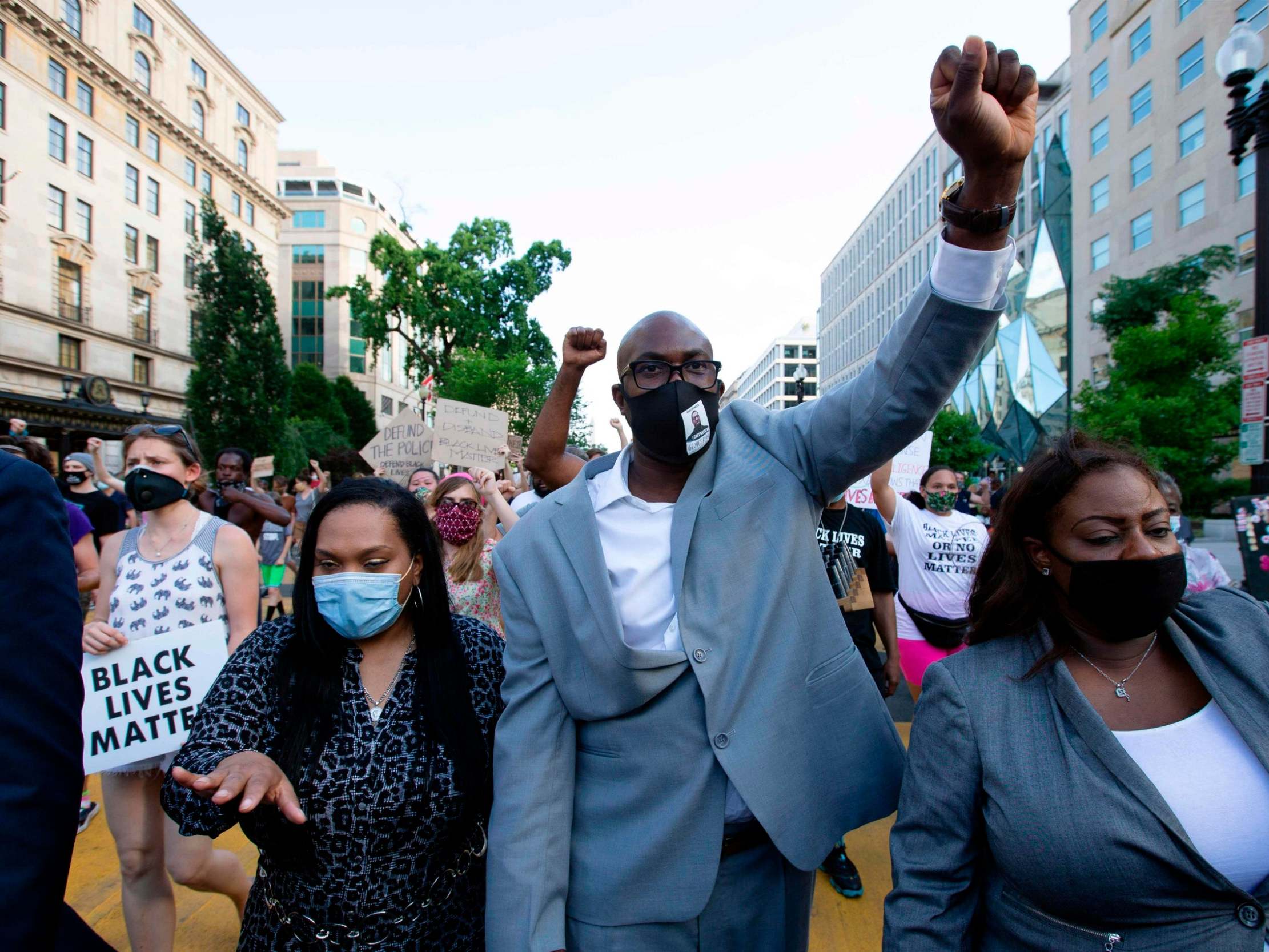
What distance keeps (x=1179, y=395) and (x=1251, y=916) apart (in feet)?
75.3

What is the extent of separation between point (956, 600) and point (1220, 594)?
2862 millimetres

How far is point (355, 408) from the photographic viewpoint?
55.6 metres

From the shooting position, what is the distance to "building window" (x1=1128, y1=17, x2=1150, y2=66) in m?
33.6

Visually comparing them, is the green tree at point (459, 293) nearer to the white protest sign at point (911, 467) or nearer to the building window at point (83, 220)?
the building window at point (83, 220)

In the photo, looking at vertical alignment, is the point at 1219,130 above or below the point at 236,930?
above

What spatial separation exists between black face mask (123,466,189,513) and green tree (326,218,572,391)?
3568 cm

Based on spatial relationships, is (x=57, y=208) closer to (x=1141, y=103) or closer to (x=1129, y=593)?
(x=1129, y=593)

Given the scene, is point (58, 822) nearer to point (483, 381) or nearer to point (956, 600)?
point (956, 600)

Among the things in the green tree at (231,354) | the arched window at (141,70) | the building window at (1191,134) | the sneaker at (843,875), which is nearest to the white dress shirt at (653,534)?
the sneaker at (843,875)

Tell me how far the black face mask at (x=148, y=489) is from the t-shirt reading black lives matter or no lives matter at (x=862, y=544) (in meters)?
3.18

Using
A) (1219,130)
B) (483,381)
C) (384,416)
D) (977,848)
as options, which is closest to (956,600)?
(977,848)

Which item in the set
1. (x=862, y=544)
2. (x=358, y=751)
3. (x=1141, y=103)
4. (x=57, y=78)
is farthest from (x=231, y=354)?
(x=1141, y=103)

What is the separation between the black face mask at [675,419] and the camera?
1844 millimetres

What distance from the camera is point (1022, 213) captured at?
4928cm
